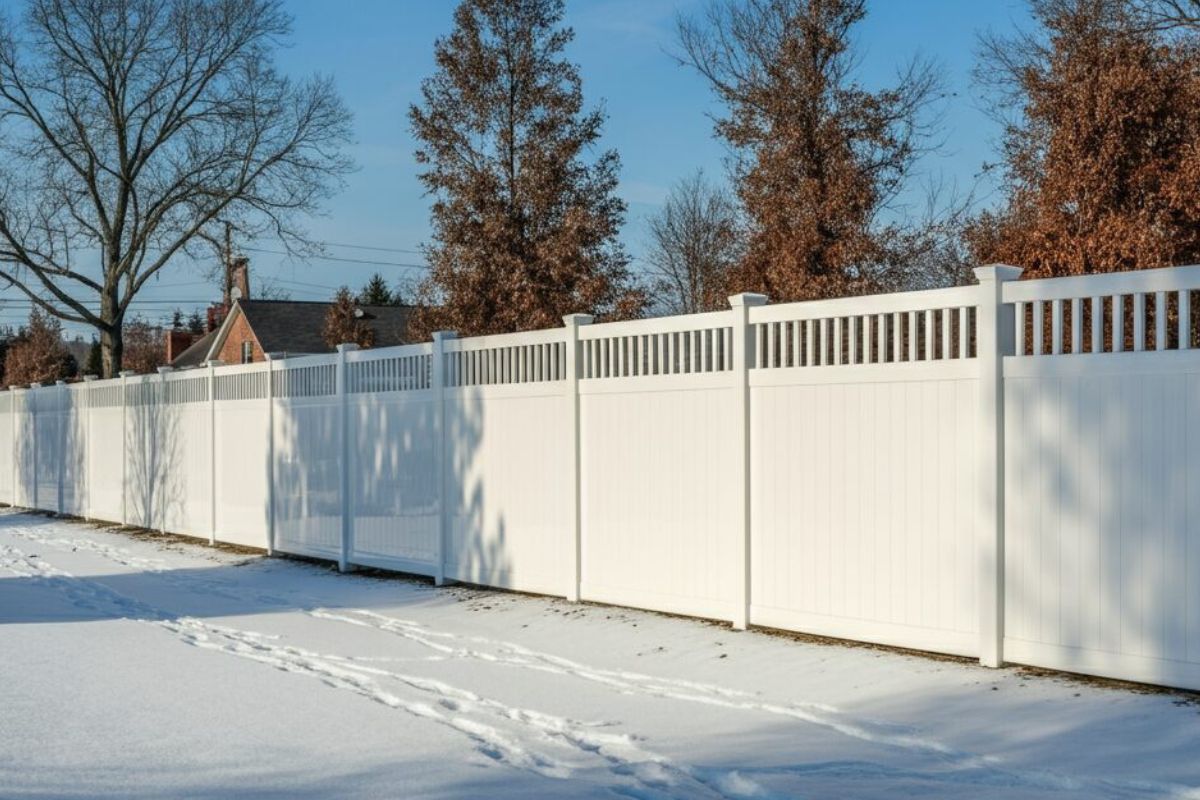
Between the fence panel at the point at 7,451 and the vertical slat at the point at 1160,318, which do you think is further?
the fence panel at the point at 7,451

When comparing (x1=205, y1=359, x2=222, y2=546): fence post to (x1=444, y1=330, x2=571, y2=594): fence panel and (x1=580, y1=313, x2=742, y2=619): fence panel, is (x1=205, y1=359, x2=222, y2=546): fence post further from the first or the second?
(x1=580, y1=313, x2=742, y2=619): fence panel

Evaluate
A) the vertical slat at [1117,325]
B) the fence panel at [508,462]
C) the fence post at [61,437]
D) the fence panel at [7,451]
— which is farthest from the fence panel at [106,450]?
the vertical slat at [1117,325]

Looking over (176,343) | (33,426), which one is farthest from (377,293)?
(33,426)

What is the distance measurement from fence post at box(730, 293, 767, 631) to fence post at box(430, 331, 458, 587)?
11.4 feet

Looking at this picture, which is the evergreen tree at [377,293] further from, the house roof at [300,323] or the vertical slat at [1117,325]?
the vertical slat at [1117,325]

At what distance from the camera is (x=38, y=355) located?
5022cm

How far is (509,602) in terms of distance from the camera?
970cm

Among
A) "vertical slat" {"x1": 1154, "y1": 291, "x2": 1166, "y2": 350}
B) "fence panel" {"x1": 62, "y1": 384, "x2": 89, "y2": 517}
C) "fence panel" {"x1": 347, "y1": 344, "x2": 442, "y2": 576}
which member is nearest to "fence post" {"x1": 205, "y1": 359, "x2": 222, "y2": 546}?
"fence panel" {"x1": 347, "y1": 344, "x2": 442, "y2": 576}

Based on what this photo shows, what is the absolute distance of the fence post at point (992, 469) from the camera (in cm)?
654

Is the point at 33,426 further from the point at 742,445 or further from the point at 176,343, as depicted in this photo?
the point at 176,343

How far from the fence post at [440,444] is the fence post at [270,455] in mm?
3420

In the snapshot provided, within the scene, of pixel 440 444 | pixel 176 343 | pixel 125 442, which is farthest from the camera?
pixel 176 343

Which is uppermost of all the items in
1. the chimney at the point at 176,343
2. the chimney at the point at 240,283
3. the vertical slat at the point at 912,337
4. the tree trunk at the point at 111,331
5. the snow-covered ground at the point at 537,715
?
the chimney at the point at 240,283

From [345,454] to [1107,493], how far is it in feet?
25.7
